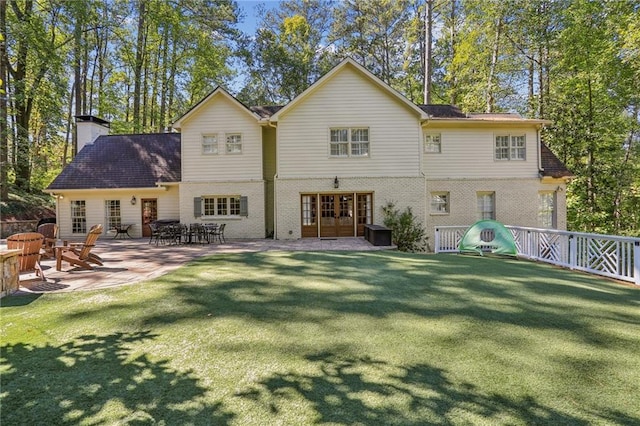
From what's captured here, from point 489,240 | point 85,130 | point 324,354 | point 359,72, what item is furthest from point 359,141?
point 85,130

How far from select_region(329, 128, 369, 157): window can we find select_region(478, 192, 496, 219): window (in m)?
6.50

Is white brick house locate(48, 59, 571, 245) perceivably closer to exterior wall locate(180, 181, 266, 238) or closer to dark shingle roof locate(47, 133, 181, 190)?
exterior wall locate(180, 181, 266, 238)

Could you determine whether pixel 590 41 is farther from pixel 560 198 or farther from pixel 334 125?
pixel 334 125

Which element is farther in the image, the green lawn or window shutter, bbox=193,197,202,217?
window shutter, bbox=193,197,202,217

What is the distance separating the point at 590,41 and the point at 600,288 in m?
18.6

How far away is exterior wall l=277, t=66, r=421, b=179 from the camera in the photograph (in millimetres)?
15469

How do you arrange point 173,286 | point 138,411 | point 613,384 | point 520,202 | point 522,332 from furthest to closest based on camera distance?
point 520,202
point 173,286
point 522,332
point 613,384
point 138,411

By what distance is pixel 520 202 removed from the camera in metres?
16.8

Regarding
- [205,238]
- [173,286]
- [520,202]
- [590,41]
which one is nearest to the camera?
[173,286]

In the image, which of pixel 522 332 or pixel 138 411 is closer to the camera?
pixel 138 411

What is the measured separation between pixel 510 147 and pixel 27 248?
19.3 m

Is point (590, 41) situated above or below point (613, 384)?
above

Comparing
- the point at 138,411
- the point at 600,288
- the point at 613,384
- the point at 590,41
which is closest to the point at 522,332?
the point at 613,384

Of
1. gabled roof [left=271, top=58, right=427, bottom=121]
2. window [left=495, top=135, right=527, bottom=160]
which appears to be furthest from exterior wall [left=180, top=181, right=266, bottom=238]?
window [left=495, top=135, right=527, bottom=160]
